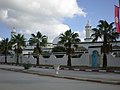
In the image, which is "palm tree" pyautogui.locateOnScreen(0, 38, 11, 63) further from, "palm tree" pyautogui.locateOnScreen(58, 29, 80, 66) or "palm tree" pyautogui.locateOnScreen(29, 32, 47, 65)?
"palm tree" pyautogui.locateOnScreen(58, 29, 80, 66)

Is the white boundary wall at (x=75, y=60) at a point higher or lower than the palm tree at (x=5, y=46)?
lower

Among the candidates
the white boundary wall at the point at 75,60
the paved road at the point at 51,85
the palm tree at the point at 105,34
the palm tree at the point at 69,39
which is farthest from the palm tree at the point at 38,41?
the paved road at the point at 51,85

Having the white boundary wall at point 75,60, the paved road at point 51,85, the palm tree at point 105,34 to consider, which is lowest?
the paved road at point 51,85

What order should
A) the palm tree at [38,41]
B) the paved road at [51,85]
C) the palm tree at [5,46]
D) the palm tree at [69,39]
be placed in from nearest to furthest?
the paved road at [51,85] → the palm tree at [69,39] → the palm tree at [38,41] → the palm tree at [5,46]

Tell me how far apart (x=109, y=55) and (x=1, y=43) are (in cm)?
5244

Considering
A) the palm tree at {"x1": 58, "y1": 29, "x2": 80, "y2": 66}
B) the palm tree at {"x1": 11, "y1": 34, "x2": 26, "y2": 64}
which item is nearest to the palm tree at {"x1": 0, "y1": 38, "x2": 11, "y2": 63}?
the palm tree at {"x1": 11, "y1": 34, "x2": 26, "y2": 64}

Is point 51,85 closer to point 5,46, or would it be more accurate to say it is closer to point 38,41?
point 38,41

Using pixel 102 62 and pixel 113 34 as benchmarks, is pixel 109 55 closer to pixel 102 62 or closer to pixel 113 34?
pixel 102 62

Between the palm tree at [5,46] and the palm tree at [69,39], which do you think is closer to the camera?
the palm tree at [69,39]

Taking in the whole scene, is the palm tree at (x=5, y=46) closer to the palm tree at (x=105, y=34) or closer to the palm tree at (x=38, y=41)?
the palm tree at (x=38, y=41)

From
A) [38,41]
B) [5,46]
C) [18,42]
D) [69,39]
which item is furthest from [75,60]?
[5,46]

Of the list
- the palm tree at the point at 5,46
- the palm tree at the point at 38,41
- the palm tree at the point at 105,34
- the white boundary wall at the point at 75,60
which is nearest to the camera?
the palm tree at the point at 105,34

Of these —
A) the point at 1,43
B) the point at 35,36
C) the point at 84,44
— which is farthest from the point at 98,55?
the point at 84,44

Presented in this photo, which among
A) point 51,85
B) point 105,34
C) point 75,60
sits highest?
point 105,34
